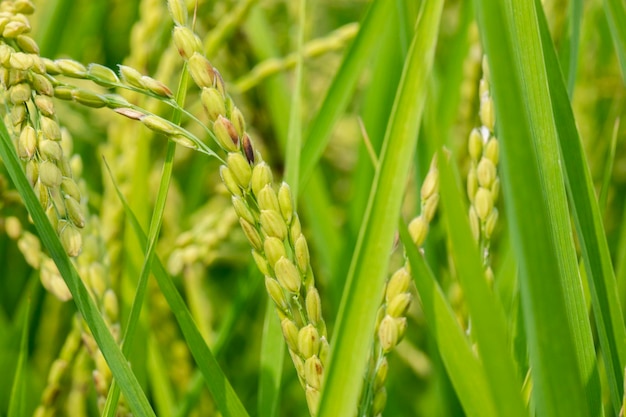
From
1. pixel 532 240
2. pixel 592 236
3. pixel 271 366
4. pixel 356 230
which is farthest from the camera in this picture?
pixel 356 230

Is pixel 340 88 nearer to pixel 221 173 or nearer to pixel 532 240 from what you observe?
pixel 221 173

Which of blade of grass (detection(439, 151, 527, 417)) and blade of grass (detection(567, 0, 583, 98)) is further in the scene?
blade of grass (detection(567, 0, 583, 98))

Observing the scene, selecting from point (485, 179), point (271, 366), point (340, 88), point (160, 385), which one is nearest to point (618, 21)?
point (485, 179)

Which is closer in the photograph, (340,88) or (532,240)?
(532,240)

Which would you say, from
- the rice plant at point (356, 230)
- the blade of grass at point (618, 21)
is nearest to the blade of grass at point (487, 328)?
the rice plant at point (356, 230)

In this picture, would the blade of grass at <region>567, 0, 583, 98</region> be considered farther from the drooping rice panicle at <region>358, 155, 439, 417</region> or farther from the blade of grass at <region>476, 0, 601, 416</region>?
the blade of grass at <region>476, 0, 601, 416</region>

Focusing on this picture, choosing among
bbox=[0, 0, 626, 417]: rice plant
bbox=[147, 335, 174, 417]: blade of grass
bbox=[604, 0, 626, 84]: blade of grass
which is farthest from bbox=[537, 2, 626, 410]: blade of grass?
bbox=[147, 335, 174, 417]: blade of grass

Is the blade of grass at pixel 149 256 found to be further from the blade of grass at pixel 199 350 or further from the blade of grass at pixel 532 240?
the blade of grass at pixel 532 240
